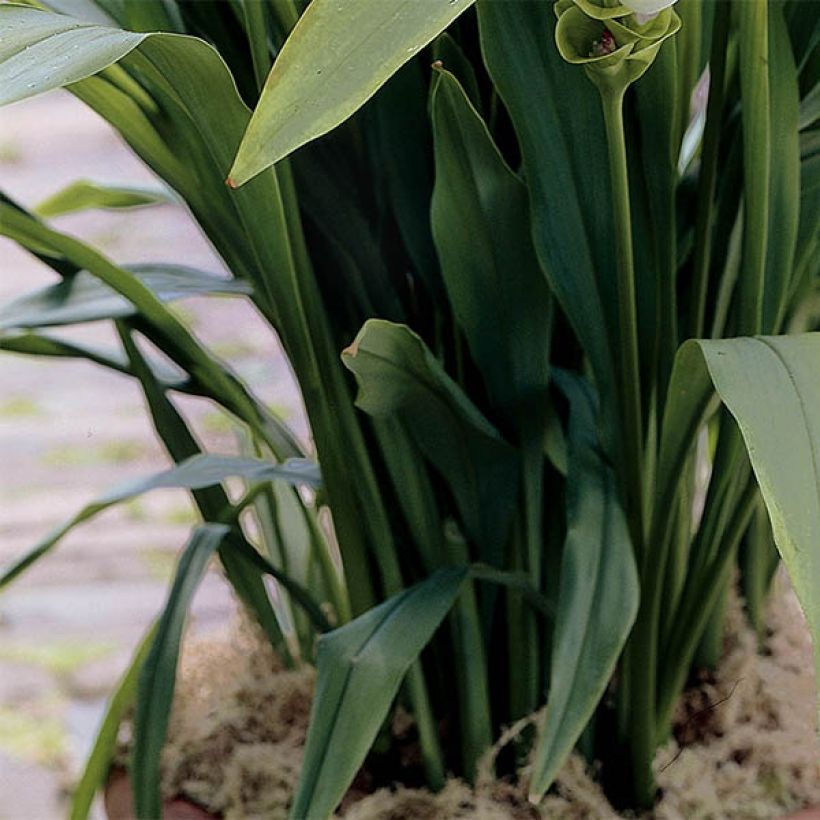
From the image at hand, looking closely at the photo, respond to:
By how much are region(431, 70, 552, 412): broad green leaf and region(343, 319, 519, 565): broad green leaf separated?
0.07ft

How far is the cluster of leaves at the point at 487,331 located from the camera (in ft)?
1.27

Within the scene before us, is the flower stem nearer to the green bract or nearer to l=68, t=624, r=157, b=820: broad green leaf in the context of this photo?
the green bract

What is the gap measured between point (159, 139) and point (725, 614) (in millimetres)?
327

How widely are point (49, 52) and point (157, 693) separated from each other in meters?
0.27

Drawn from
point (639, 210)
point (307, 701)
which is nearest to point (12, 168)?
point (307, 701)

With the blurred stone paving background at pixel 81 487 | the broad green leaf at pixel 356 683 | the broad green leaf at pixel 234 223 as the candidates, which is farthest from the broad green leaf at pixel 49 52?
→ the blurred stone paving background at pixel 81 487

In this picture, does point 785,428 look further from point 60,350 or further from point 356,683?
point 60,350

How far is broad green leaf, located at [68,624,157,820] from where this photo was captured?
507mm

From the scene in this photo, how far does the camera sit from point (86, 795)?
1.67ft

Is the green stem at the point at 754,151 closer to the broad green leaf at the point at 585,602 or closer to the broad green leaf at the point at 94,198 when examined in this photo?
the broad green leaf at the point at 585,602

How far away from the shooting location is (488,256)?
43 cm

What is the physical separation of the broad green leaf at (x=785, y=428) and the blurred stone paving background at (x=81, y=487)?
2.22 ft

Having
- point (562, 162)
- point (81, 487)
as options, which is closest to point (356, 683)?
point (562, 162)

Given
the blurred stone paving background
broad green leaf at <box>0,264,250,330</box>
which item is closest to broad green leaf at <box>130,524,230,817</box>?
broad green leaf at <box>0,264,250,330</box>
